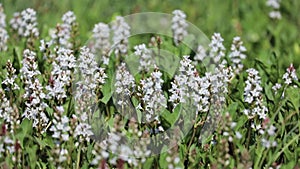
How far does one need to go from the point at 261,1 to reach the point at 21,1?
8.74ft

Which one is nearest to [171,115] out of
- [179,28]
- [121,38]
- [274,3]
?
[121,38]

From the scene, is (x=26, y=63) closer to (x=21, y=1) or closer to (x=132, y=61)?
(x=132, y=61)

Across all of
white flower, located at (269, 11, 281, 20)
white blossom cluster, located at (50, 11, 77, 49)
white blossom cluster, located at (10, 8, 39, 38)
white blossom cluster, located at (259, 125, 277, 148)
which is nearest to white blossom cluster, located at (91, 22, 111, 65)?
white blossom cluster, located at (50, 11, 77, 49)

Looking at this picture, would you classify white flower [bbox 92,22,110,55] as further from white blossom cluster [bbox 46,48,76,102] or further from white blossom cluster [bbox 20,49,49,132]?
white blossom cluster [bbox 20,49,49,132]

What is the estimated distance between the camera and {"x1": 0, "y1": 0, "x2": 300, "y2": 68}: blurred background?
20.2ft

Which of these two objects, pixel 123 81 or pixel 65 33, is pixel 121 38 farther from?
pixel 123 81

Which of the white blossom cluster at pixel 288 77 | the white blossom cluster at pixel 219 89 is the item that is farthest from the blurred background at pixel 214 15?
the white blossom cluster at pixel 219 89

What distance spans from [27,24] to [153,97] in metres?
1.93

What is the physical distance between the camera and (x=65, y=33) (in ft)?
16.1

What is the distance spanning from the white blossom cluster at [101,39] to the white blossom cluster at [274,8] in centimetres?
→ 231

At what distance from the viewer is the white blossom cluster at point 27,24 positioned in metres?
4.88

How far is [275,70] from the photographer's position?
4.55m

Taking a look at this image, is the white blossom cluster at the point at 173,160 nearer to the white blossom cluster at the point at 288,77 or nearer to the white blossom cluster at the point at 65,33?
the white blossom cluster at the point at 288,77

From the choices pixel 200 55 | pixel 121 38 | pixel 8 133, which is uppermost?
pixel 121 38
